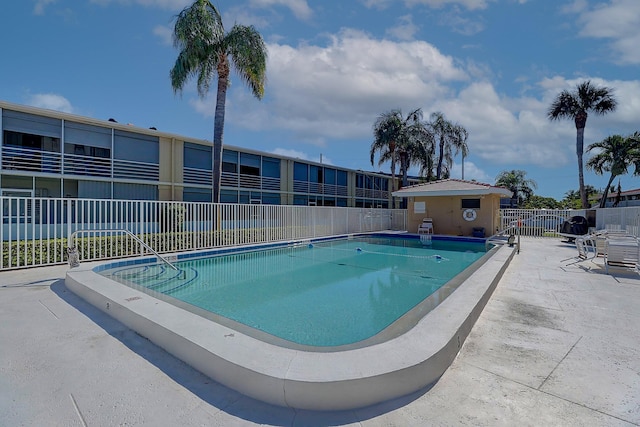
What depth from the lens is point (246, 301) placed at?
605 cm

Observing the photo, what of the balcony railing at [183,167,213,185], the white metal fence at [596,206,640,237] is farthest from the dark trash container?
the balcony railing at [183,167,213,185]

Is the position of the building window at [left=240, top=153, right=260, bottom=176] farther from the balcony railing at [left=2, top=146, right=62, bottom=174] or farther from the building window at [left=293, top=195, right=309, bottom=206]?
the balcony railing at [left=2, top=146, right=62, bottom=174]

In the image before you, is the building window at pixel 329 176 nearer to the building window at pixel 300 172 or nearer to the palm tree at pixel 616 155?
the building window at pixel 300 172

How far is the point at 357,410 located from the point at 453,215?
17.1m

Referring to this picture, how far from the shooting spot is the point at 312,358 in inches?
111

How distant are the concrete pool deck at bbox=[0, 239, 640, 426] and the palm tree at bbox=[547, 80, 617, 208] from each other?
2330 centimetres

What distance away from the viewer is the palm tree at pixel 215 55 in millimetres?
12805

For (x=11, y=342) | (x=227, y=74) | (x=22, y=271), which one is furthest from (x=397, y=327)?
(x=227, y=74)

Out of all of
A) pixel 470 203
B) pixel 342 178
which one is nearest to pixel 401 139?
pixel 342 178

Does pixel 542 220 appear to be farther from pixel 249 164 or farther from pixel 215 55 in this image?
pixel 215 55

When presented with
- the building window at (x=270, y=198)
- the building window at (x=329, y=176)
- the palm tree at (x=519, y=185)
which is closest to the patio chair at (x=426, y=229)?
the building window at (x=270, y=198)

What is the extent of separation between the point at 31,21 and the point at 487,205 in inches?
814

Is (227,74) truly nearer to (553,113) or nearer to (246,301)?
(246,301)

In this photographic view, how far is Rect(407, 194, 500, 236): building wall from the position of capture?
55.8 ft
